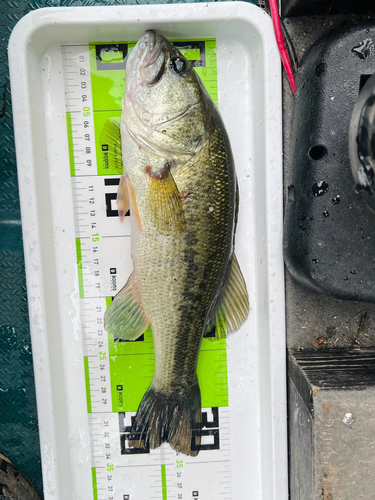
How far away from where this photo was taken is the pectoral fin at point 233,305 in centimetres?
118

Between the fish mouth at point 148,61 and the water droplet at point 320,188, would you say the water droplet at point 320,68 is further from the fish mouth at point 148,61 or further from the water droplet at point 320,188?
the fish mouth at point 148,61

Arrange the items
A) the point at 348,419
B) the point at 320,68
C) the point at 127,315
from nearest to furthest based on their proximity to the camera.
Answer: the point at 348,419
the point at 320,68
the point at 127,315

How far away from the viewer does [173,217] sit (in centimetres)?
100

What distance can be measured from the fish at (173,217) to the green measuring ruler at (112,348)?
13cm

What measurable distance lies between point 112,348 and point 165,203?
62 cm

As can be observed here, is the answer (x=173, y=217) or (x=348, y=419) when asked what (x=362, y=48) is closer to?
(x=173, y=217)

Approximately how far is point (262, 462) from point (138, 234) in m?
1.00

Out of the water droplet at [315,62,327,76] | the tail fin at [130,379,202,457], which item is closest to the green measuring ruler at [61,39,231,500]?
the tail fin at [130,379,202,457]

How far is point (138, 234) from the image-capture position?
A: 107 centimetres

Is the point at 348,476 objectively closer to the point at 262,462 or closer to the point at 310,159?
the point at 262,462

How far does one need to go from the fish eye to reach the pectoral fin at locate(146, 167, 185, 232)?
0.93 ft

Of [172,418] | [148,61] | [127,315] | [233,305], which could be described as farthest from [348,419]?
[148,61]

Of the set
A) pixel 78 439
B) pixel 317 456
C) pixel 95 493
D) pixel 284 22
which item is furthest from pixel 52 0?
pixel 95 493

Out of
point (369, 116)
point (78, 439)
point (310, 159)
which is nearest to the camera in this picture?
point (369, 116)
